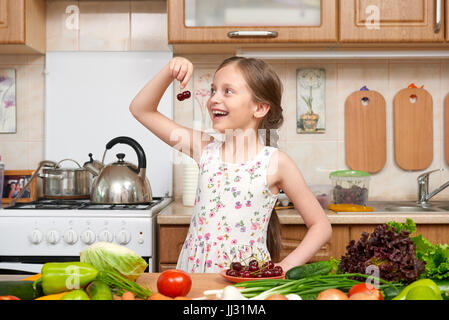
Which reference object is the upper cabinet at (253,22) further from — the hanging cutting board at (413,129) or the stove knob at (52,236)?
the stove knob at (52,236)

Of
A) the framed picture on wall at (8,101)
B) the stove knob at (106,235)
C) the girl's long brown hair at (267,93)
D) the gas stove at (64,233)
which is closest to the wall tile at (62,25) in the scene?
the framed picture on wall at (8,101)

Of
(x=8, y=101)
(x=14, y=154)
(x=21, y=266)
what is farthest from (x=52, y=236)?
(x=8, y=101)

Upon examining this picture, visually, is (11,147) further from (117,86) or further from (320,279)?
(320,279)

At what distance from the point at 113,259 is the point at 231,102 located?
548 mm

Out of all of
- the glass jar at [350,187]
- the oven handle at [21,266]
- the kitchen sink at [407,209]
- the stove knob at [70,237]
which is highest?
the glass jar at [350,187]

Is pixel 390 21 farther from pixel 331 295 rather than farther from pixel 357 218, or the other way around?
pixel 331 295

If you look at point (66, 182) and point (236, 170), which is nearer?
point (236, 170)

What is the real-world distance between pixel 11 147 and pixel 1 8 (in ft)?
1.99

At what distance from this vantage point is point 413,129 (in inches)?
79.0

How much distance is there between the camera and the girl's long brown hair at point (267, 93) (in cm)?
115

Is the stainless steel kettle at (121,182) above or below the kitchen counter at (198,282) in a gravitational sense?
above

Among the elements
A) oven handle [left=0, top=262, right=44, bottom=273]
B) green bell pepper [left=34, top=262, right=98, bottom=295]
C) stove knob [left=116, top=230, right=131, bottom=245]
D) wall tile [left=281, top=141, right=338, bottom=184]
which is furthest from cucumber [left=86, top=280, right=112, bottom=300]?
wall tile [left=281, top=141, right=338, bottom=184]

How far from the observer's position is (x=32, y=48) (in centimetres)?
190

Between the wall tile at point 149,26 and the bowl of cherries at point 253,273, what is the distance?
1.50 meters
